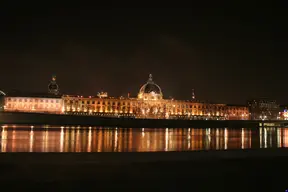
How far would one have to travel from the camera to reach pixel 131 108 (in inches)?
4786

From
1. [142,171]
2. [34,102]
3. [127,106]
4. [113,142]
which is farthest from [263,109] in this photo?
[142,171]

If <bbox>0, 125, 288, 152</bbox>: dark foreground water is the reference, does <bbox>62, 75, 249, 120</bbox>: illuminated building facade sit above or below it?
above

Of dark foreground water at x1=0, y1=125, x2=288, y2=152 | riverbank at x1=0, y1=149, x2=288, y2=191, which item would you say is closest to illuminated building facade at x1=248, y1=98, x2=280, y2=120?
dark foreground water at x1=0, y1=125, x2=288, y2=152

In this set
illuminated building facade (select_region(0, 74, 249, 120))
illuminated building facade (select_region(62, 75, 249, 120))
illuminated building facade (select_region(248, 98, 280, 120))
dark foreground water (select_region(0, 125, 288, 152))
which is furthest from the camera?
illuminated building facade (select_region(248, 98, 280, 120))

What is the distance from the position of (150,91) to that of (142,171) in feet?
366

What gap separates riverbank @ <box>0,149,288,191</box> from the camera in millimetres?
12906

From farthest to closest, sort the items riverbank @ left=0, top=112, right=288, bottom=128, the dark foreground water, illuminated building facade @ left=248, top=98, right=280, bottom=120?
illuminated building facade @ left=248, top=98, right=280, bottom=120
riverbank @ left=0, top=112, right=288, bottom=128
the dark foreground water

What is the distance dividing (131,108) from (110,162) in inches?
4143

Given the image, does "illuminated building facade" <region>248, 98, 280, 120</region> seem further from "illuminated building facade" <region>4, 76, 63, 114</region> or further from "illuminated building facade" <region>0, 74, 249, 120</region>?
"illuminated building facade" <region>4, 76, 63, 114</region>

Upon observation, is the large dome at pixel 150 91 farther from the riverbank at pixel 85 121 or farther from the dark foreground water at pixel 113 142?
the dark foreground water at pixel 113 142

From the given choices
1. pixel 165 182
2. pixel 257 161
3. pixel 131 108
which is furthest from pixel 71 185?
pixel 131 108

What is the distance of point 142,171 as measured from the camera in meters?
15.1

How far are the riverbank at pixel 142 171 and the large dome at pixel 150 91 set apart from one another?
105 meters

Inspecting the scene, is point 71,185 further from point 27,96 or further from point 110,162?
point 27,96
